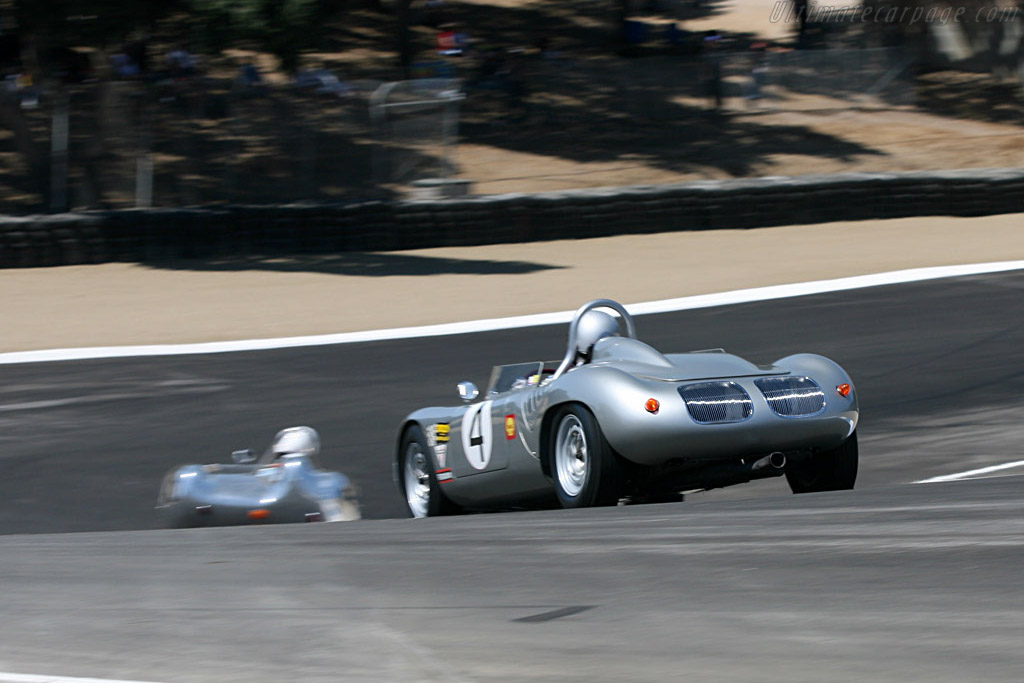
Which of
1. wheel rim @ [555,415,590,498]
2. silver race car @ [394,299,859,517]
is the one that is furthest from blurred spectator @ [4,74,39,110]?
wheel rim @ [555,415,590,498]

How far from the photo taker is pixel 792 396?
6102mm

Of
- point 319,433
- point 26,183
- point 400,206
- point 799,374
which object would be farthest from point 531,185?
point 799,374

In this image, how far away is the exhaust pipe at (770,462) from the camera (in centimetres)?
607

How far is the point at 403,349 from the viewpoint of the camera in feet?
42.7

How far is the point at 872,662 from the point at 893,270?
13839 mm

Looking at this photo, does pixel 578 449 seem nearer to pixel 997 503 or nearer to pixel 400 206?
pixel 997 503

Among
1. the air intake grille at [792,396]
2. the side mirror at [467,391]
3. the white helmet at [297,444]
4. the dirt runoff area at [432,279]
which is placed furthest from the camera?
the dirt runoff area at [432,279]

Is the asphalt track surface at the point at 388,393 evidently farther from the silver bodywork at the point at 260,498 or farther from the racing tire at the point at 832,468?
the racing tire at the point at 832,468

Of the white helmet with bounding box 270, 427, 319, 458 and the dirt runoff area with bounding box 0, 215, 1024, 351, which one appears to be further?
the dirt runoff area with bounding box 0, 215, 1024, 351

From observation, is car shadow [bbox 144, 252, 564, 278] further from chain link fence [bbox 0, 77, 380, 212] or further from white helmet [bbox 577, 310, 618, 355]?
white helmet [bbox 577, 310, 618, 355]

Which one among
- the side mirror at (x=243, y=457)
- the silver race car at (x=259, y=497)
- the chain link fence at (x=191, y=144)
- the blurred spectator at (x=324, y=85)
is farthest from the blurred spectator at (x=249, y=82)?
the silver race car at (x=259, y=497)

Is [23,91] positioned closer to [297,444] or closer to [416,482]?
[297,444]

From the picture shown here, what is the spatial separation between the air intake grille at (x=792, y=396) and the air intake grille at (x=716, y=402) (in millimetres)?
130

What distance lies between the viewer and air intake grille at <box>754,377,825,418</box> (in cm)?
604
